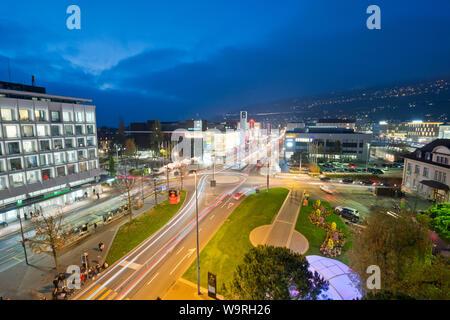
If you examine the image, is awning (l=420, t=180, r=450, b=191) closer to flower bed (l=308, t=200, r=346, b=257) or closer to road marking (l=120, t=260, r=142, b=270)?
flower bed (l=308, t=200, r=346, b=257)

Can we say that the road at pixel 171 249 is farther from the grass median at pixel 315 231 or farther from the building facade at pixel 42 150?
the building facade at pixel 42 150

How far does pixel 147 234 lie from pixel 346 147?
8191 centimetres

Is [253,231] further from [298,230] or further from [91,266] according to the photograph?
[91,266]

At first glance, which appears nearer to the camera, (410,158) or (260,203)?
(260,203)

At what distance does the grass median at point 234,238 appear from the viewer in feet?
70.8

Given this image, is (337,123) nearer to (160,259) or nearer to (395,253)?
(395,253)

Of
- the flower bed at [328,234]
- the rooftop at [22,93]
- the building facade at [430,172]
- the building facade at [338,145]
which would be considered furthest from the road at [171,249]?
the building facade at [338,145]

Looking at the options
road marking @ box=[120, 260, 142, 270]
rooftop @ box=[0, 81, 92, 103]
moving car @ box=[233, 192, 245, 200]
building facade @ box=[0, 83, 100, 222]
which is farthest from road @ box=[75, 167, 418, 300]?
rooftop @ box=[0, 81, 92, 103]

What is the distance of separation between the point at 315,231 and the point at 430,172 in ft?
95.7

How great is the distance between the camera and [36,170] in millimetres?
36156

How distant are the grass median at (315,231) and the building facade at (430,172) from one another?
19213 mm

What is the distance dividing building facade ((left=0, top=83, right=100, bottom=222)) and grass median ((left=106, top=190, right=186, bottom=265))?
16.8 metres

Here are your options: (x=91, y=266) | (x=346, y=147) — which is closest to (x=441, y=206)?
(x=91, y=266)

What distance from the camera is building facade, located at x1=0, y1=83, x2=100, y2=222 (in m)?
32.6
